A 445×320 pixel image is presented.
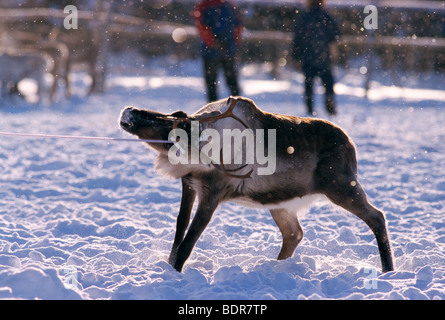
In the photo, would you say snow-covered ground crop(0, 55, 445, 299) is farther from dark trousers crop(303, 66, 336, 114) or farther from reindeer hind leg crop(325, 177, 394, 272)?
dark trousers crop(303, 66, 336, 114)

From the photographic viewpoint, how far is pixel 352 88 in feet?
49.8

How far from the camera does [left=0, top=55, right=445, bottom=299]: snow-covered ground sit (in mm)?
2795

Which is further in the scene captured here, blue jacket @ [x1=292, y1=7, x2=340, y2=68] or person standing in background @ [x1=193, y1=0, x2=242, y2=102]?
blue jacket @ [x1=292, y1=7, x2=340, y2=68]

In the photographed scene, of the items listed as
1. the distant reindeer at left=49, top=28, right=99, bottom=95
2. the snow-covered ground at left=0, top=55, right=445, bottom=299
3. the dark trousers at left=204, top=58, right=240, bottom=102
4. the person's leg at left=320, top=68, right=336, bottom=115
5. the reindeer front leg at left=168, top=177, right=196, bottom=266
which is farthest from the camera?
the distant reindeer at left=49, top=28, right=99, bottom=95

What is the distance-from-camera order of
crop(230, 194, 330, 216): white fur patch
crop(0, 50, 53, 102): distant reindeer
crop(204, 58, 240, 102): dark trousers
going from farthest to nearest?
crop(0, 50, 53, 102): distant reindeer
crop(204, 58, 240, 102): dark trousers
crop(230, 194, 330, 216): white fur patch

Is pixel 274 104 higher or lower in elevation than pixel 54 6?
lower

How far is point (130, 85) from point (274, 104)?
452cm

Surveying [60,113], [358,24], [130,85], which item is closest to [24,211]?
[60,113]

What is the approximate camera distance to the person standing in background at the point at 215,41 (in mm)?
8258

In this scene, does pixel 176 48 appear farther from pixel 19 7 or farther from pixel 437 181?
pixel 437 181

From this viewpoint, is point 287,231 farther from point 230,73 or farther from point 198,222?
point 230,73

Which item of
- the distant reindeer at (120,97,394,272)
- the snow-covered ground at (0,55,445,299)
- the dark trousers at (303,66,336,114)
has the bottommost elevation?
the snow-covered ground at (0,55,445,299)

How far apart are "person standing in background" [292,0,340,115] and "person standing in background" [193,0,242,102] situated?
3.55ft

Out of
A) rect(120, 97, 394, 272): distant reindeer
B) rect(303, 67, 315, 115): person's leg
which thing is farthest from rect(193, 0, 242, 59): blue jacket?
rect(120, 97, 394, 272): distant reindeer
